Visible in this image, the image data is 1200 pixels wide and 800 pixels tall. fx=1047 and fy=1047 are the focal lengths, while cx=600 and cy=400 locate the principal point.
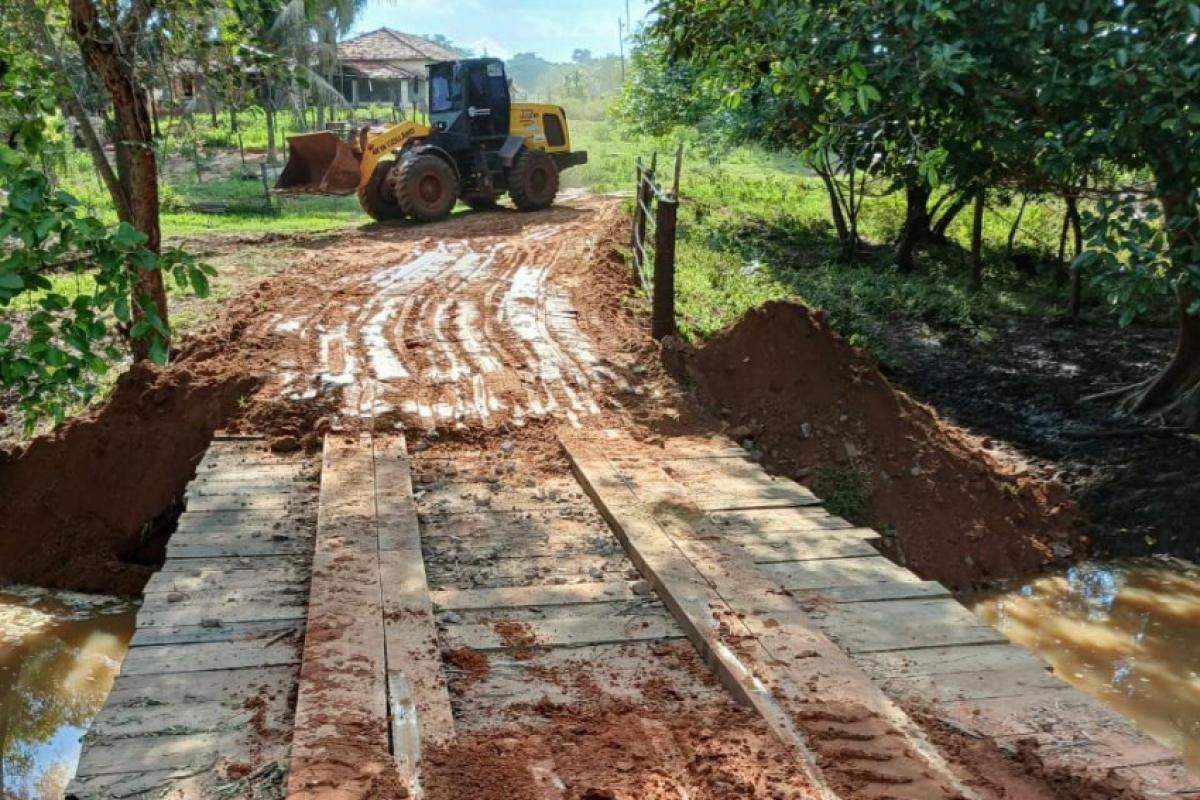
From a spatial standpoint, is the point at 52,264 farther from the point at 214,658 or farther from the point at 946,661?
the point at 946,661

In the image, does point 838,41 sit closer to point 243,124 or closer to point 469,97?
point 469,97

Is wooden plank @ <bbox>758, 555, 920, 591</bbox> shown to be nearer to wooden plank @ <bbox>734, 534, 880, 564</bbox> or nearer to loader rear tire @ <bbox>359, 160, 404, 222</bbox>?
wooden plank @ <bbox>734, 534, 880, 564</bbox>

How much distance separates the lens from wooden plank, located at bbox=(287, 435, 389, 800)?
2973mm

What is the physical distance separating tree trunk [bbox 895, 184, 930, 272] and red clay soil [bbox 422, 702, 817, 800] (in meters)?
11.8

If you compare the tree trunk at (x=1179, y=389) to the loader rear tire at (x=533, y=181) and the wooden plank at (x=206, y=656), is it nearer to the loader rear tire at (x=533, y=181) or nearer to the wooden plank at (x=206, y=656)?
the wooden plank at (x=206, y=656)

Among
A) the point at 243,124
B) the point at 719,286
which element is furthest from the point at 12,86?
the point at 243,124

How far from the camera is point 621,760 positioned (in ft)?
9.99

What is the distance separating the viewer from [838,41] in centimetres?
639

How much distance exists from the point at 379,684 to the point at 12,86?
382 cm

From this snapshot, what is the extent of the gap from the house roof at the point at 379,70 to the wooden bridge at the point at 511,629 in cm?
3767

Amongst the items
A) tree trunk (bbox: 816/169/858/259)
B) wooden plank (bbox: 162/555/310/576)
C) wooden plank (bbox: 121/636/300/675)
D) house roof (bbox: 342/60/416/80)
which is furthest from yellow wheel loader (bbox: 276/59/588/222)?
house roof (bbox: 342/60/416/80)

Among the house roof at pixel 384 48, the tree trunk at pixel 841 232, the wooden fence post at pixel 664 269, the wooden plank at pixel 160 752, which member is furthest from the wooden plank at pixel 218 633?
the house roof at pixel 384 48

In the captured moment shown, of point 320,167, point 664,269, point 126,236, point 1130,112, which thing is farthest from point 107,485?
point 320,167

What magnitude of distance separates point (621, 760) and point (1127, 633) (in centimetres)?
395
